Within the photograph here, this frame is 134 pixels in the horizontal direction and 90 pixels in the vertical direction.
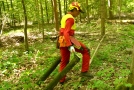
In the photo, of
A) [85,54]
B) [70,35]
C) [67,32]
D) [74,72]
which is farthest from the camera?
[74,72]

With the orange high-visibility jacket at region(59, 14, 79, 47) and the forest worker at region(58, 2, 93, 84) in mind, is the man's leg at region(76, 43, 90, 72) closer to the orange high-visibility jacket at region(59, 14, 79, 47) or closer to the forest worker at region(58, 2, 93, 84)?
the forest worker at region(58, 2, 93, 84)

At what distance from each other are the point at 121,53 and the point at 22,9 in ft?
18.0

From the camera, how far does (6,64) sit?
8.48 m

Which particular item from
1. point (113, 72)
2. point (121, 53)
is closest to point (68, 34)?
point (113, 72)

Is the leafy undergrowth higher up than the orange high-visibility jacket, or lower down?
lower down

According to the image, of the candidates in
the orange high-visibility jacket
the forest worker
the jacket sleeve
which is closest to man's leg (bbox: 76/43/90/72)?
the forest worker

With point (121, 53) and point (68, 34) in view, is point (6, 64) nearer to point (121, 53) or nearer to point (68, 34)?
point (68, 34)

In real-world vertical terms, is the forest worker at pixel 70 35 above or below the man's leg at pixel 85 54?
above

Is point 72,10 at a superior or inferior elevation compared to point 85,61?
superior

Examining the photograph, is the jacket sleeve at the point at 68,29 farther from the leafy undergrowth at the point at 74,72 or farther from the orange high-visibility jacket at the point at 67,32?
the leafy undergrowth at the point at 74,72

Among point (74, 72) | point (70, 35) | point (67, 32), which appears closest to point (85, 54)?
point (70, 35)

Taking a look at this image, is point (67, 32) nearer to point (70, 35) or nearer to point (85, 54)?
point (70, 35)

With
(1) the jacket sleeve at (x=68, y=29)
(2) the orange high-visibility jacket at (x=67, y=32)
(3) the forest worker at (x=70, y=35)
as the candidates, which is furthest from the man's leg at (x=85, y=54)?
(1) the jacket sleeve at (x=68, y=29)

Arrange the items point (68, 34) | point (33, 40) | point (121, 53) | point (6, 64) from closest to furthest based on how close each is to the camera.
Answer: point (68, 34) → point (6, 64) → point (121, 53) → point (33, 40)
